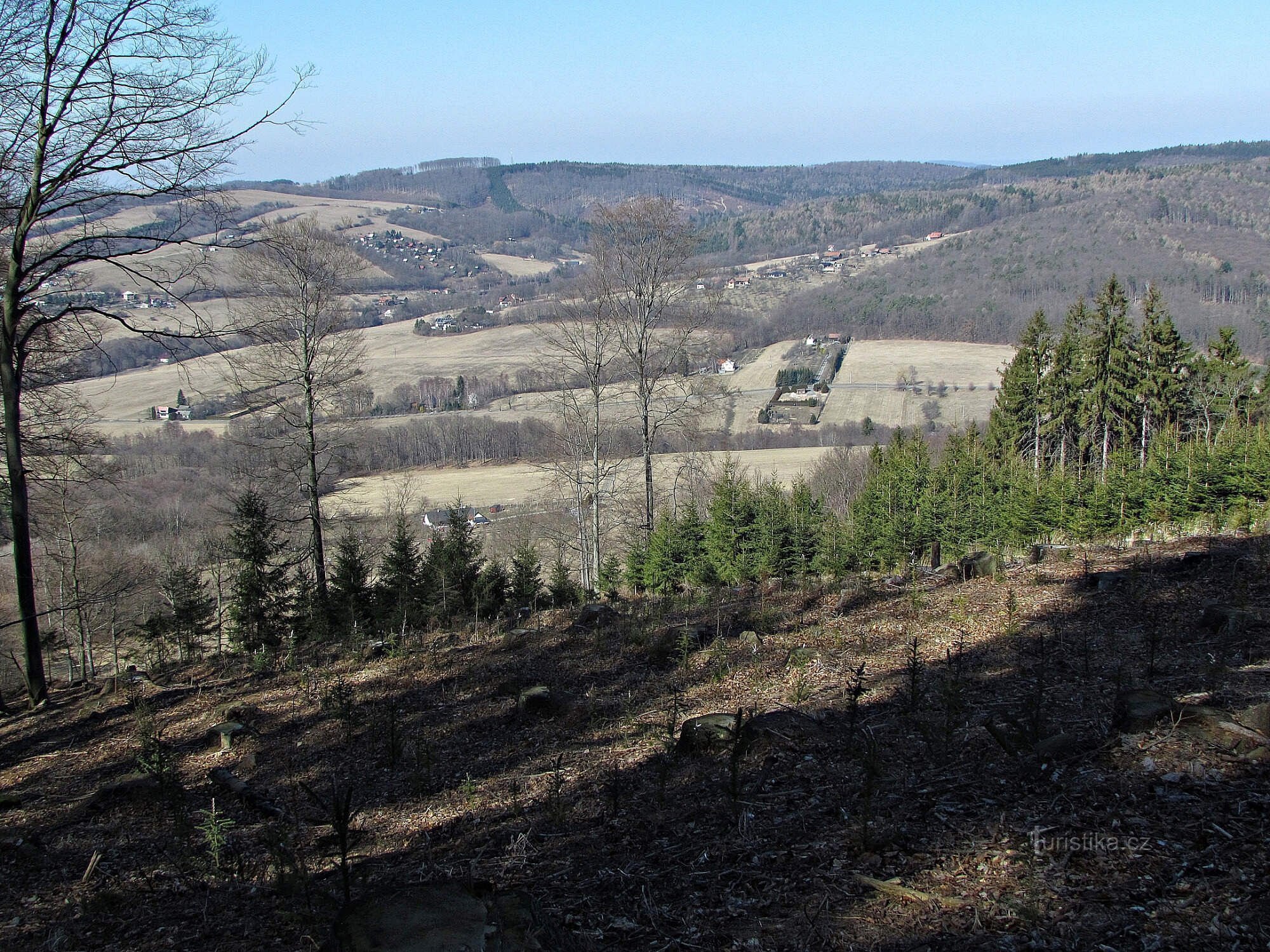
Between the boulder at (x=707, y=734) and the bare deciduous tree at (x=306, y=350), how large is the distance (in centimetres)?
1043

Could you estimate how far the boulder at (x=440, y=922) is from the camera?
3.00m

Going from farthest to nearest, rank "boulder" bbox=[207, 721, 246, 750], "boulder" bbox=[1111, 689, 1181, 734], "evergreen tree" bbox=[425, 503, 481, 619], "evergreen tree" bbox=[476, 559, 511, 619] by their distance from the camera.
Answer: "evergreen tree" bbox=[425, 503, 481, 619]
"evergreen tree" bbox=[476, 559, 511, 619]
"boulder" bbox=[207, 721, 246, 750]
"boulder" bbox=[1111, 689, 1181, 734]

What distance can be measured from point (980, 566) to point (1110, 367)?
26671 millimetres

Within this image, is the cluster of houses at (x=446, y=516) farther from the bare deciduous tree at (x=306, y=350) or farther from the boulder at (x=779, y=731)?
the boulder at (x=779, y=731)

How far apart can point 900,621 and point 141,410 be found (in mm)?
63327

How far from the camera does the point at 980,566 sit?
11883 millimetres

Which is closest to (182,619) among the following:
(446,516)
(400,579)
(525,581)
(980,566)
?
(400,579)

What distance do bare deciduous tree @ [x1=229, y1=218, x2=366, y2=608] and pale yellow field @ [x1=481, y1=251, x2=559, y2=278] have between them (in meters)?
110

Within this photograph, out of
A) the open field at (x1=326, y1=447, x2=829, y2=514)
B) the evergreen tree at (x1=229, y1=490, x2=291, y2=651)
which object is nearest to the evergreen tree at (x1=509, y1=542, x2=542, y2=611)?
the evergreen tree at (x1=229, y1=490, x2=291, y2=651)

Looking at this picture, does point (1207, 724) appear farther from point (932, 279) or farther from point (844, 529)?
point (932, 279)

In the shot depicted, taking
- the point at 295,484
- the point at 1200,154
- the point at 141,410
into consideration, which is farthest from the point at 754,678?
the point at 1200,154

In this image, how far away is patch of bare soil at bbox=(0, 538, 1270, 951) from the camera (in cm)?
356

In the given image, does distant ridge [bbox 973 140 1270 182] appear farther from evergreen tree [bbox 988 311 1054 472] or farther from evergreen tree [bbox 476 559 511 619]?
evergreen tree [bbox 476 559 511 619]

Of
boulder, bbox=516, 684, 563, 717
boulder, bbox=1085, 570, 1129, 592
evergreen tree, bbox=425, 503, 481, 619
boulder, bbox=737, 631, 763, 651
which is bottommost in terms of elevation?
evergreen tree, bbox=425, 503, 481, 619
